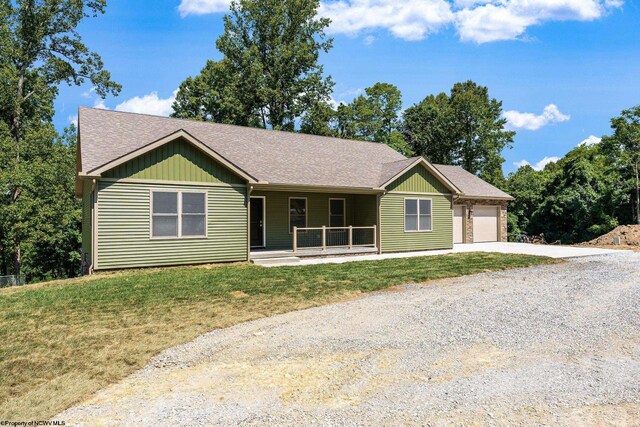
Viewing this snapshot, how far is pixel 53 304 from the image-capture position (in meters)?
7.64

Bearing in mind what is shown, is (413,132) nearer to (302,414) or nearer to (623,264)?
(623,264)

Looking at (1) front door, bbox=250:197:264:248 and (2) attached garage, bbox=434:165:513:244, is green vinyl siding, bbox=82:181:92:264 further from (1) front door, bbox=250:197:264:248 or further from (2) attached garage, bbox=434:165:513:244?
(2) attached garage, bbox=434:165:513:244

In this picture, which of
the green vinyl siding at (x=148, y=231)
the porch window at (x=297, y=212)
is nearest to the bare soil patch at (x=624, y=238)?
the porch window at (x=297, y=212)

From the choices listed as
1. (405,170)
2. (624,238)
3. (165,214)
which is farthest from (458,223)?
(165,214)

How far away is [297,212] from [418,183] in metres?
5.31

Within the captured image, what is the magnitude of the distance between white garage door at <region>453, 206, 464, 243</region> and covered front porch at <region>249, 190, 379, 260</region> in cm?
714

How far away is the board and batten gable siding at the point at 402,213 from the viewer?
1659 cm

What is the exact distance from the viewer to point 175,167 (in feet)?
39.7

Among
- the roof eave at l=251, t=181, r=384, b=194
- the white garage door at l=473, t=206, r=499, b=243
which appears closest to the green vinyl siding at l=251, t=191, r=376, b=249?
the roof eave at l=251, t=181, r=384, b=194

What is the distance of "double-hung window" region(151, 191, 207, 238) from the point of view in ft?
39.0

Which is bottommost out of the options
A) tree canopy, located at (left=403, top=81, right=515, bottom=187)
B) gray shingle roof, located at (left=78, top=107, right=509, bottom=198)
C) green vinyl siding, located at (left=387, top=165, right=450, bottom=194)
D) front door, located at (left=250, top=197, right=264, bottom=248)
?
front door, located at (left=250, top=197, right=264, bottom=248)

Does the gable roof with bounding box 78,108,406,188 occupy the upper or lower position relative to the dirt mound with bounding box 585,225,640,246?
upper

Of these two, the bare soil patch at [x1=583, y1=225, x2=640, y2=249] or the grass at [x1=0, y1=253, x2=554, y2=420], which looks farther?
the bare soil patch at [x1=583, y1=225, x2=640, y2=249]

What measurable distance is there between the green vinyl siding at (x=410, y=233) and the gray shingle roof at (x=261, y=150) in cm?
114
